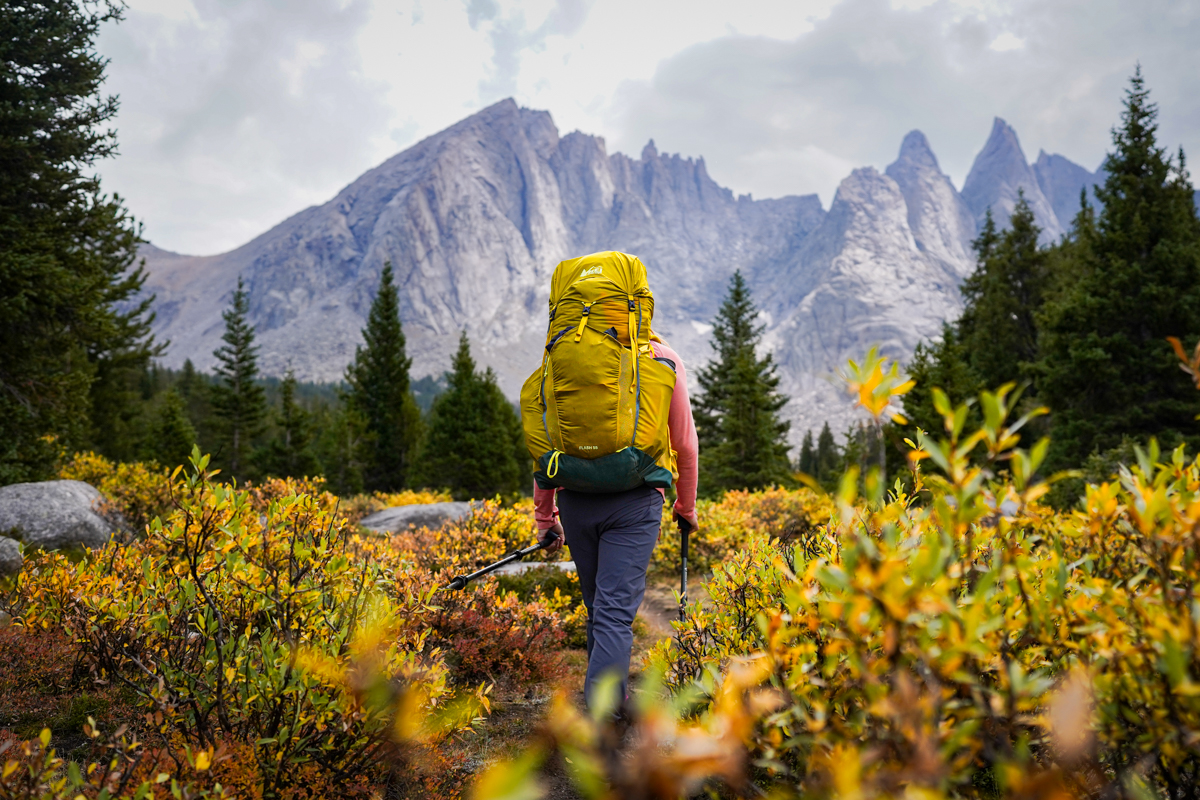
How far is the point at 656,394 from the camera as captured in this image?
9.54ft

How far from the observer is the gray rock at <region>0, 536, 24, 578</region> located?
5.70m

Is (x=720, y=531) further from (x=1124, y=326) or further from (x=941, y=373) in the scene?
(x=1124, y=326)

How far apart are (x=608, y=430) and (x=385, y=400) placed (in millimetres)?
28463

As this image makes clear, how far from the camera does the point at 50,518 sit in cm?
733

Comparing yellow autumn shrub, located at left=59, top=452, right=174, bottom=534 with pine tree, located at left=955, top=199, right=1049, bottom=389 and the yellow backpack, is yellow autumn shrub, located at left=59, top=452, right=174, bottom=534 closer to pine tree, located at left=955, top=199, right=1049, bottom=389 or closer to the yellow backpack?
the yellow backpack

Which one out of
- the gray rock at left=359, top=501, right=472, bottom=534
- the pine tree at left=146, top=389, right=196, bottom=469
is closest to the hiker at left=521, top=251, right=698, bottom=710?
the gray rock at left=359, top=501, right=472, bottom=534

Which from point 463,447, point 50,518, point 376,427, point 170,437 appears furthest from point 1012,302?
point 170,437

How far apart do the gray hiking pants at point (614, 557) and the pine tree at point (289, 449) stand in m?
30.1

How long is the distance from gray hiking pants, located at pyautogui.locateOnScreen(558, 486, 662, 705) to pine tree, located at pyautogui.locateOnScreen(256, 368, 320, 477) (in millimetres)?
30058

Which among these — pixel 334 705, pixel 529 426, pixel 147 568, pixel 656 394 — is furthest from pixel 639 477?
pixel 147 568

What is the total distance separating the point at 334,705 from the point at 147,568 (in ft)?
3.98

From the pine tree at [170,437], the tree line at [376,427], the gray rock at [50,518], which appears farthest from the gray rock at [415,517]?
the pine tree at [170,437]

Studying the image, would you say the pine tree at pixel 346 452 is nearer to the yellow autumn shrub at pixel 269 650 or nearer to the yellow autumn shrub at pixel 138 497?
the yellow autumn shrub at pixel 138 497

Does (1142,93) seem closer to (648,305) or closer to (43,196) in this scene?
(648,305)
